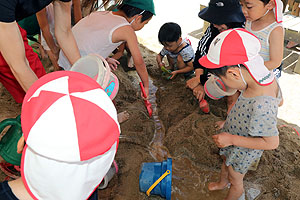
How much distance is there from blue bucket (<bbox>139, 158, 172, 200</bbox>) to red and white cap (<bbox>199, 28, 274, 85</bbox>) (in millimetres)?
740

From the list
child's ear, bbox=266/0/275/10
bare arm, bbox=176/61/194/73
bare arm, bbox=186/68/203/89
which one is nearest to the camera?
child's ear, bbox=266/0/275/10

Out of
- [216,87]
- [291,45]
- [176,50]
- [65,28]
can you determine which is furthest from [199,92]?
[291,45]

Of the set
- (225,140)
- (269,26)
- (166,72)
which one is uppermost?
(269,26)

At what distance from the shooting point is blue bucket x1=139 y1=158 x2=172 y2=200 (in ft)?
5.19

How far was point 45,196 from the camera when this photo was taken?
2.86 ft

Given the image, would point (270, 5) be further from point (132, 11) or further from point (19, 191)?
point (19, 191)

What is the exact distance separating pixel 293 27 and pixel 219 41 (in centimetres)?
301

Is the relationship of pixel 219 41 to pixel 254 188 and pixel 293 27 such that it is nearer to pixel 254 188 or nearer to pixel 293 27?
pixel 254 188

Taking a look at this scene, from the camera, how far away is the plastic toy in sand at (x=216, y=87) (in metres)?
2.09

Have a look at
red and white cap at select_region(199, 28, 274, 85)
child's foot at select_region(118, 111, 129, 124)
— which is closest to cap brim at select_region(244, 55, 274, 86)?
red and white cap at select_region(199, 28, 274, 85)

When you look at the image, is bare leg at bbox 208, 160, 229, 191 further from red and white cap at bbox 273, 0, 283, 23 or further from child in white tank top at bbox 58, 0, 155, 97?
red and white cap at bbox 273, 0, 283, 23

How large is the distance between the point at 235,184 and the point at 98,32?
4.88 ft

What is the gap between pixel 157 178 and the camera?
5.43 feet

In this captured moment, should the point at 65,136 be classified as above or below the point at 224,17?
above
